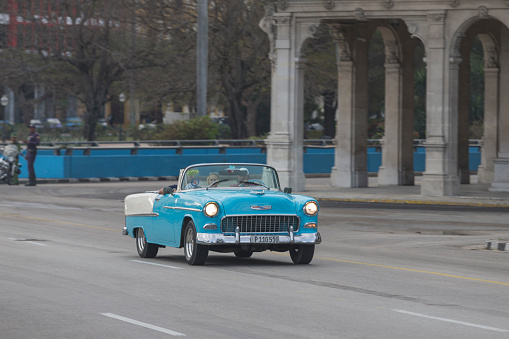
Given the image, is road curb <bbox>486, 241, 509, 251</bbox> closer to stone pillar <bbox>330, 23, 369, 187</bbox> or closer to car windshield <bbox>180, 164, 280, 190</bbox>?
car windshield <bbox>180, 164, 280, 190</bbox>

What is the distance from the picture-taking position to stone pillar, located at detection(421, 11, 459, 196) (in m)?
32.0

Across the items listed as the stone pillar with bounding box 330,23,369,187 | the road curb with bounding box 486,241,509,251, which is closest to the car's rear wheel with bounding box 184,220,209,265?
the road curb with bounding box 486,241,509,251

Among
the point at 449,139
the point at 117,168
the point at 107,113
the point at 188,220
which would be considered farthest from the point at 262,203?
the point at 107,113

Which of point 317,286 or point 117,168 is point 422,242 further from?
point 117,168

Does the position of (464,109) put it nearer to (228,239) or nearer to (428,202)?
(428,202)

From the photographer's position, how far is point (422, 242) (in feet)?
67.6

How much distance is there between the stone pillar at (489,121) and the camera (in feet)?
131

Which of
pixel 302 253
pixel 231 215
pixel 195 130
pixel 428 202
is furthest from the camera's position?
pixel 195 130

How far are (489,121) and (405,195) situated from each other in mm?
9091

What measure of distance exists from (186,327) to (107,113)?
13553 centimetres

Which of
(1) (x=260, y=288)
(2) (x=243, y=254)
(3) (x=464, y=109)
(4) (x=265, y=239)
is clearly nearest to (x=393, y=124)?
(3) (x=464, y=109)

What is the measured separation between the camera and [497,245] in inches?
761

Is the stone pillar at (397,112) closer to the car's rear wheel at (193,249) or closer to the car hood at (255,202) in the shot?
the car hood at (255,202)

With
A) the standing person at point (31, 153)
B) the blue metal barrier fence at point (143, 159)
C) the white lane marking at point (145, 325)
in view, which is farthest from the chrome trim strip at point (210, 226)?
the blue metal barrier fence at point (143, 159)
